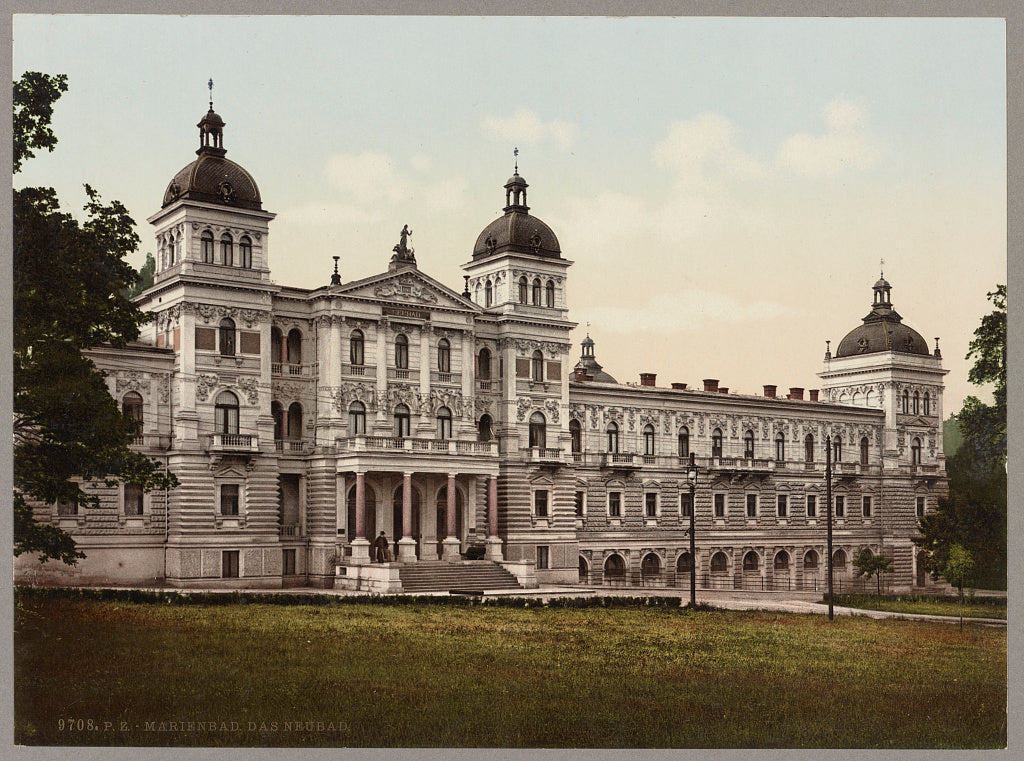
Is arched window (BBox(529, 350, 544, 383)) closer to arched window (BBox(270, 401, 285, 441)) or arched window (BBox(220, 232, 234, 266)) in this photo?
arched window (BBox(270, 401, 285, 441))

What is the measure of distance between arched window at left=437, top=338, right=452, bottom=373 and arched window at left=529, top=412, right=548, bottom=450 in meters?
5.40

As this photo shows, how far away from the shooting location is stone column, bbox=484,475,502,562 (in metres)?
56.9

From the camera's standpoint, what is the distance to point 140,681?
1128 inches

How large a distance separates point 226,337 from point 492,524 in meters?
14.9

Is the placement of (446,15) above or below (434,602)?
above

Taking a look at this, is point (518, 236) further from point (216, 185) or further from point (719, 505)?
point (719, 505)

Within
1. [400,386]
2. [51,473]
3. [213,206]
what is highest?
[213,206]

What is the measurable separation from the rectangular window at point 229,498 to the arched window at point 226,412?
2.25 meters

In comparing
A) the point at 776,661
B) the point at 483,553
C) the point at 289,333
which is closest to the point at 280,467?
the point at 289,333

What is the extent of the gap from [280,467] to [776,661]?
2744 cm

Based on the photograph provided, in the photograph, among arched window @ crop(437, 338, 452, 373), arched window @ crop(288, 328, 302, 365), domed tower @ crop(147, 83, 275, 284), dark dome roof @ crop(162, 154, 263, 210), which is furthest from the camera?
arched window @ crop(437, 338, 452, 373)

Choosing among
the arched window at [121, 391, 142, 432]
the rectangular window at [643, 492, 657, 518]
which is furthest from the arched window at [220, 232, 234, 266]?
the rectangular window at [643, 492, 657, 518]

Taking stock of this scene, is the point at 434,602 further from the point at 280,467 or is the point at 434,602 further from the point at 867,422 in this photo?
the point at 867,422

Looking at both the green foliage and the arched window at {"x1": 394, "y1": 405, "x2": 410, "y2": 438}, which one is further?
the arched window at {"x1": 394, "y1": 405, "x2": 410, "y2": 438}
